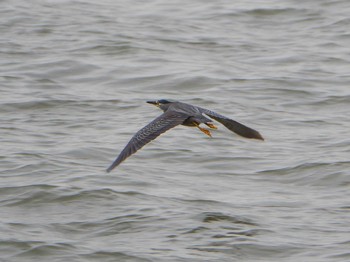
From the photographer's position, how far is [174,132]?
10.8 meters

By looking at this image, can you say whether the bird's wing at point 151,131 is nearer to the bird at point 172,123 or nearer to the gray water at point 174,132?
the bird at point 172,123

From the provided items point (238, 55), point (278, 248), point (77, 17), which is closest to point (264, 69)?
point (238, 55)

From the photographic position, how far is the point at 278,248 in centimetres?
749

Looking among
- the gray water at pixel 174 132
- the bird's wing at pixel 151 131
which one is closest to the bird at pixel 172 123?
the bird's wing at pixel 151 131

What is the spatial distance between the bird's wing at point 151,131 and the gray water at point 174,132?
2.54 ft

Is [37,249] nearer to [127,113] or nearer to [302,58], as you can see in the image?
[127,113]

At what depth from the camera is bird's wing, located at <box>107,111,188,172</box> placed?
7.05 m

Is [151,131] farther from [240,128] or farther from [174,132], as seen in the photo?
[174,132]

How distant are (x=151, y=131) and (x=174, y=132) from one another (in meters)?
3.49

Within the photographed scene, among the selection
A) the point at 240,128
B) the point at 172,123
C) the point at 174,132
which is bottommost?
the point at 174,132

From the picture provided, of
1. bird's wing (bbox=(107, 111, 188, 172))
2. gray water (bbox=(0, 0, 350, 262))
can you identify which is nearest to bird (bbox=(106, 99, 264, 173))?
bird's wing (bbox=(107, 111, 188, 172))

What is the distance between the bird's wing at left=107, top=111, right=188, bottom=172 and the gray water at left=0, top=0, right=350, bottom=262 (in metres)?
0.77

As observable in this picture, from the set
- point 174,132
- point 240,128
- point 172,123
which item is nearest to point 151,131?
point 172,123

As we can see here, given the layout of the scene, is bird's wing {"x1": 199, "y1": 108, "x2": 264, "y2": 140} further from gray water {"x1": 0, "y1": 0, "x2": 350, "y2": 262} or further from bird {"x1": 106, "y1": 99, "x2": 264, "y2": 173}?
gray water {"x1": 0, "y1": 0, "x2": 350, "y2": 262}
